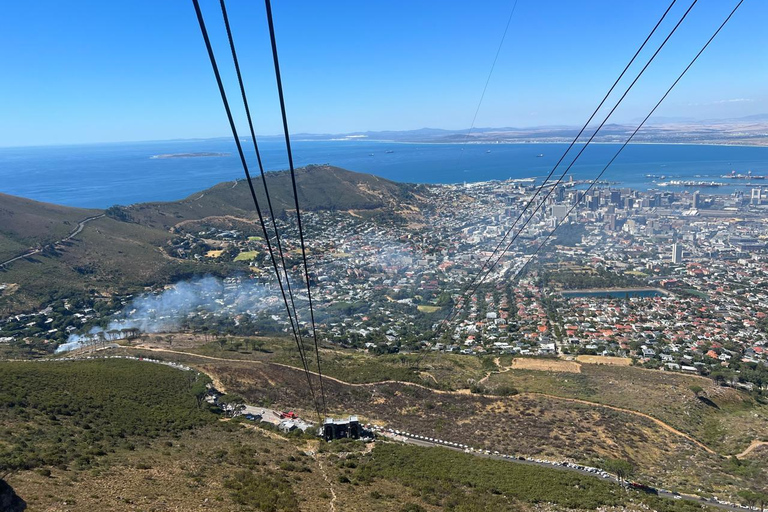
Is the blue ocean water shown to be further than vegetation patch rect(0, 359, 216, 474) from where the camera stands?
Yes

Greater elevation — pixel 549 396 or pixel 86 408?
pixel 86 408

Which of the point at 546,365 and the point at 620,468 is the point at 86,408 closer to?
the point at 620,468

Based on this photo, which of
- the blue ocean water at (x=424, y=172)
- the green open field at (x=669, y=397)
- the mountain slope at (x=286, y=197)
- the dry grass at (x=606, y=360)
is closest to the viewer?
the green open field at (x=669, y=397)

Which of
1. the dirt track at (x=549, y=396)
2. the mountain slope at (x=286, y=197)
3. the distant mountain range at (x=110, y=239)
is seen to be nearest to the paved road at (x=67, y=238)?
the distant mountain range at (x=110, y=239)

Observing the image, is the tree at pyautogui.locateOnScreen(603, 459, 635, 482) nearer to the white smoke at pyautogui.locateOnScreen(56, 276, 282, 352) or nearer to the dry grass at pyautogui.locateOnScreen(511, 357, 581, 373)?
the dry grass at pyautogui.locateOnScreen(511, 357, 581, 373)

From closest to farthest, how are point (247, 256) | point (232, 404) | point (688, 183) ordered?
point (232, 404), point (247, 256), point (688, 183)

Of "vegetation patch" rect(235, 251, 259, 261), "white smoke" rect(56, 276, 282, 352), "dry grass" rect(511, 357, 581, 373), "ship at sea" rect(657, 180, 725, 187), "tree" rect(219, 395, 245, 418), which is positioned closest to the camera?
"tree" rect(219, 395, 245, 418)

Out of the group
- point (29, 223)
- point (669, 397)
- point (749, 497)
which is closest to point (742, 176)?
point (669, 397)

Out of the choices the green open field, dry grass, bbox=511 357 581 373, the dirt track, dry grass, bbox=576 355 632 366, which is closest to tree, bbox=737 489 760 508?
the dirt track

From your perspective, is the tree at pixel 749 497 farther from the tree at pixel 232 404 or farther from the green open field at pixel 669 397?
the tree at pixel 232 404

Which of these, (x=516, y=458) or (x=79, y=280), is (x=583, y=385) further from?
(x=79, y=280)

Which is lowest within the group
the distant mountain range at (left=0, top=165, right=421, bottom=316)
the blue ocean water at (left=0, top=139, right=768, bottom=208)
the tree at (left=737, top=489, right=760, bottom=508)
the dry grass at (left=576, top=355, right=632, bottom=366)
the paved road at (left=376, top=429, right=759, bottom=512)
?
the dry grass at (left=576, top=355, right=632, bottom=366)

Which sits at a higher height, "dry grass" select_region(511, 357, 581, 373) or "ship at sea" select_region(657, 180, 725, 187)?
"ship at sea" select_region(657, 180, 725, 187)
